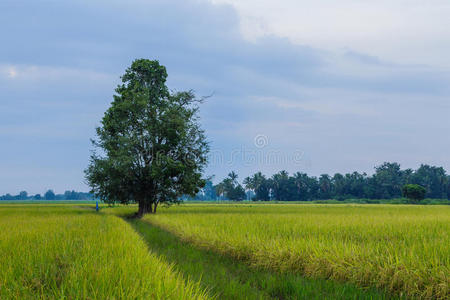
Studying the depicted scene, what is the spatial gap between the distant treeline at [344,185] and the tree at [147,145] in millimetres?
105754

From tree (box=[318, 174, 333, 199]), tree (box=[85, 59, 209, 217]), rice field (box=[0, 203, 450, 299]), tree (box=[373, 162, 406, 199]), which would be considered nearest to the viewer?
rice field (box=[0, 203, 450, 299])

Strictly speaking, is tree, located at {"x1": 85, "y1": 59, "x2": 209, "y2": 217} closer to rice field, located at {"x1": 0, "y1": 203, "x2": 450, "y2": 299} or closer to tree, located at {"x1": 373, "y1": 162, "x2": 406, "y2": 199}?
rice field, located at {"x1": 0, "y1": 203, "x2": 450, "y2": 299}

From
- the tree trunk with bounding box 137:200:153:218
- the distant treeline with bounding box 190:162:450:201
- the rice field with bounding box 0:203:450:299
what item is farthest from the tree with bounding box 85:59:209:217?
the distant treeline with bounding box 190:162:450:201

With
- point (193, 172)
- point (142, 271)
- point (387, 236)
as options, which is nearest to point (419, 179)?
point (193, 172)

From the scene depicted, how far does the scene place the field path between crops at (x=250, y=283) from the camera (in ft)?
20.2

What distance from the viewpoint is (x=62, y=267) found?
594 cm

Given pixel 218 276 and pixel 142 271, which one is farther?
pixel 218 276

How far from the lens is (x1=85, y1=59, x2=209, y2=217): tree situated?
90.3 feet

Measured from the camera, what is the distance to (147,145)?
28500 millimetres

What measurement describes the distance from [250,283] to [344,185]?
434 ft

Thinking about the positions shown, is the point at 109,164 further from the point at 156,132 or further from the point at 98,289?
the point at 98,289

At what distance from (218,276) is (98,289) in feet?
12.6

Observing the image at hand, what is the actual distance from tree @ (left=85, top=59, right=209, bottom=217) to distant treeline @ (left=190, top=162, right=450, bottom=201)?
106 meters

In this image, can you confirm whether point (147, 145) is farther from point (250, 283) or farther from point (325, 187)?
point (325, 187)
